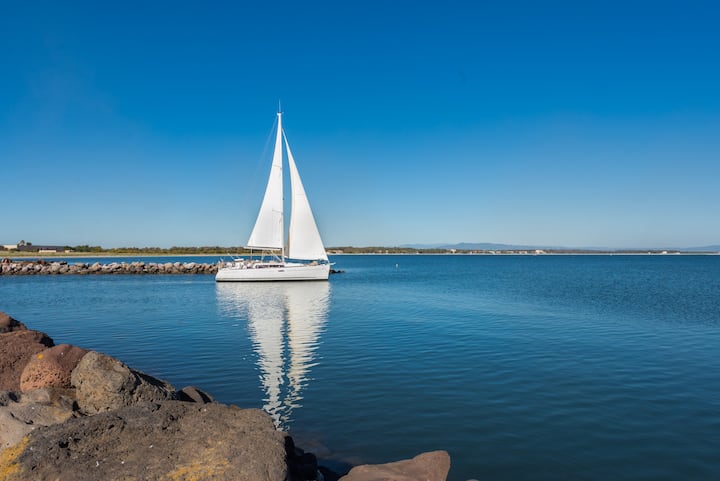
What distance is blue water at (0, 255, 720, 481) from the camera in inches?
326

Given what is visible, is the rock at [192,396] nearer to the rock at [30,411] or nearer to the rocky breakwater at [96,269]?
the rock at [30,411]

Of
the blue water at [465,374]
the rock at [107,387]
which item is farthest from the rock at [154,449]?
the blue water at [465,374]

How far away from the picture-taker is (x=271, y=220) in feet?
160

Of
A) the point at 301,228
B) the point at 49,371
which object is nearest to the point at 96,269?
the point at 301,228

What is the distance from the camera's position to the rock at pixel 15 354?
8.92 metres

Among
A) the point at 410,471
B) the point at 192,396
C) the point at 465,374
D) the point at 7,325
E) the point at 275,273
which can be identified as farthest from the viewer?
the point at 275,273

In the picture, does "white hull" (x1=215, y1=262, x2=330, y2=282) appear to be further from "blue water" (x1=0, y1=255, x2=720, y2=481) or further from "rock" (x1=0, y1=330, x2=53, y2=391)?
"rock" (x1=0, y1=330, x2=53, y2=391)

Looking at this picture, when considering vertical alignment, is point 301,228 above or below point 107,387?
above

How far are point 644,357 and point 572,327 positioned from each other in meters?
6.08

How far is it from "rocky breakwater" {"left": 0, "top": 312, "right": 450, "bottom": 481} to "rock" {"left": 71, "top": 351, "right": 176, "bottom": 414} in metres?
0.01

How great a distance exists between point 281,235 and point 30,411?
1683 inches

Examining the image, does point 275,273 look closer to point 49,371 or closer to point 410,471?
point 49,371

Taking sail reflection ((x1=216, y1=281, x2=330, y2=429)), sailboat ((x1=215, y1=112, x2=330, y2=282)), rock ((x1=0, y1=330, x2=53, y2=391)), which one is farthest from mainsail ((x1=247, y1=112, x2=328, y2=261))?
rock ((x1=0, y1=330, x2=53, y2=391))

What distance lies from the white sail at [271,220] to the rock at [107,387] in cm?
4170
